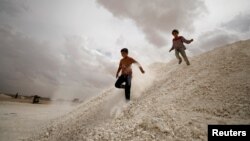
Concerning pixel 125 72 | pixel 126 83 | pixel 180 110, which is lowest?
pixel 180 110

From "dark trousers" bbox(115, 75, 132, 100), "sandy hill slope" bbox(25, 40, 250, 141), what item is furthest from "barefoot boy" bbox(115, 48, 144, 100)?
"sandy hill slope" bbox(25, 40, 250, 141)

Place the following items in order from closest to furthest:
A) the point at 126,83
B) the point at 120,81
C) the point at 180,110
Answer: the point at 180,110, the point at 126,83, the point at 120,81

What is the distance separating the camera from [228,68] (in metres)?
10.0

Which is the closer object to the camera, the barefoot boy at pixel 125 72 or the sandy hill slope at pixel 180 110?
the sandy hill slope at pixel 180 110

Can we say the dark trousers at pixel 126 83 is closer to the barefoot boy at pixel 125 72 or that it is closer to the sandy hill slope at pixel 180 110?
the barefoot boy at pixel 125 72

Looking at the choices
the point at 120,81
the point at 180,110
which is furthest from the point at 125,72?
the point at 180,110

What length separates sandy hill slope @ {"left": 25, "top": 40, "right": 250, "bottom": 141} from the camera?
6145mm

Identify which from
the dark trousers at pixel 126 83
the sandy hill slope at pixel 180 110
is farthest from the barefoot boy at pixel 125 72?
the sandy hill slope at pixel 180 110

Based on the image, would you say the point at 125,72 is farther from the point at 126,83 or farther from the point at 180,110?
the point at 180,110

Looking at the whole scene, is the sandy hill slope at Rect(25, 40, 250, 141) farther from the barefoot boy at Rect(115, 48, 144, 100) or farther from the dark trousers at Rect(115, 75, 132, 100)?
the barefoot boy at Rect(115, 48, 144, 100)

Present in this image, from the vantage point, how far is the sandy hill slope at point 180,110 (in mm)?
6145

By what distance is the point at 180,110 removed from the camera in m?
7.01

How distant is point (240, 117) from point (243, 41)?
971cm

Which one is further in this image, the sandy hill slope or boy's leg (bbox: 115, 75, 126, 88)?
boy's leg (bbox: 115, 75, 126, 88)
